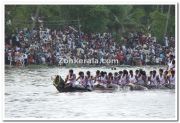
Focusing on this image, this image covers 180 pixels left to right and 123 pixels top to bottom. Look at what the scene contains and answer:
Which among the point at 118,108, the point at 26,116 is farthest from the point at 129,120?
the point at 26,116

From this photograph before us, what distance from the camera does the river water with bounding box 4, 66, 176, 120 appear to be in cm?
2323

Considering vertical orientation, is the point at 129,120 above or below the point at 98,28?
below

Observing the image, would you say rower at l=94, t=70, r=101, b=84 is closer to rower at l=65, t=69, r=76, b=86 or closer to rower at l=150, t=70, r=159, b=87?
rower at l=65, t=69, r=76, b=86

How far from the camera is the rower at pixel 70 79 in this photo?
79.4 ft

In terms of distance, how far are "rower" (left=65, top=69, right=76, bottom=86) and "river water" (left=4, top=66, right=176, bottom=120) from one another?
4.2 inches

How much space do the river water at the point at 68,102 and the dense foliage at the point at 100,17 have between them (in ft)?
2.88

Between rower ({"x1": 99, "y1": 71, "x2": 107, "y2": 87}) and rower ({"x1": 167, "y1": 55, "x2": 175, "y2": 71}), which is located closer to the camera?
rower ({"x1": 167, "y1": 55, "x2": 175, "y2": 71})

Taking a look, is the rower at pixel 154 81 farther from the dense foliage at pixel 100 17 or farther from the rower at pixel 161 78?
the dense foliage at pixel 100 17

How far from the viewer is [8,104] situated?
23344mm

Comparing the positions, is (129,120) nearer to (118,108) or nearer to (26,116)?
(118,108)

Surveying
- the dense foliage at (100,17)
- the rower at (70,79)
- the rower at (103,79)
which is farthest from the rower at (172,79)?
the rower at (70,79)

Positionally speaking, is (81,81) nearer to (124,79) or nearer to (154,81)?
(124,79)

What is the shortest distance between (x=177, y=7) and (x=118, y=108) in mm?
2358

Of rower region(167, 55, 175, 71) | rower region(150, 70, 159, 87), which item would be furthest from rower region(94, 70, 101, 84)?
rower region(167, 55, 175, 71)
